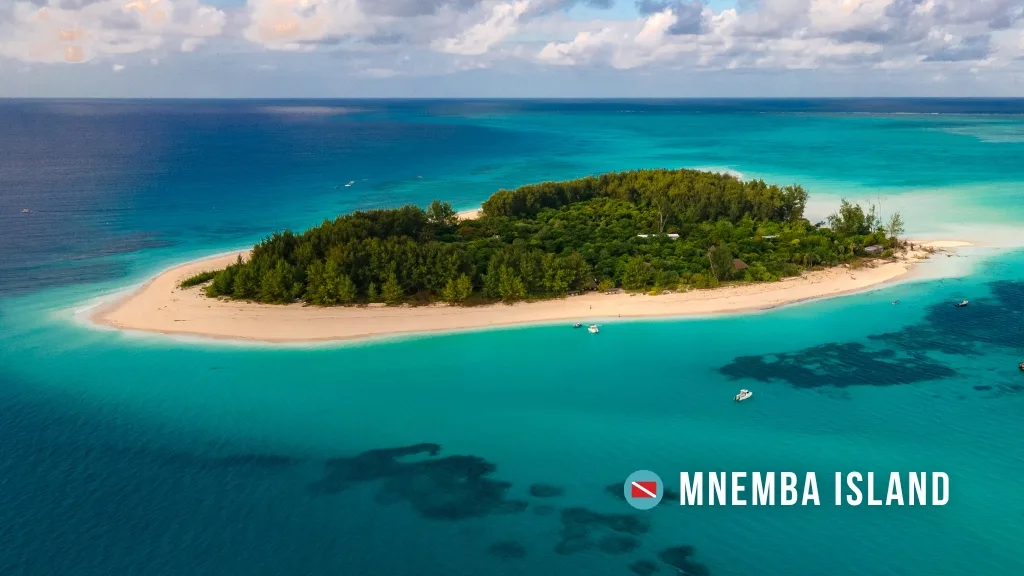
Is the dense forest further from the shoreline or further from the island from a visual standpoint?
the shoreline

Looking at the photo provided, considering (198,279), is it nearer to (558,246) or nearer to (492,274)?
(492,274)

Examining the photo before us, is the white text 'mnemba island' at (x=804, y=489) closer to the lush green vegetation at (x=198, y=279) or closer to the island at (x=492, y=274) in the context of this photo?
the island at (x=492, y=274)

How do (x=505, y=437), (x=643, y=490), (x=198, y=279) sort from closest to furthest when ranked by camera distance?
(x=643, y=490), (x=505, y=437), (x=198, y=279)

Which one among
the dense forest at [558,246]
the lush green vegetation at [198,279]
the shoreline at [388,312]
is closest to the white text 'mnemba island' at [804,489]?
the shoreline at [388,312]

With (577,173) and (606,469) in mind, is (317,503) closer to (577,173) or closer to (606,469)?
(606,469)

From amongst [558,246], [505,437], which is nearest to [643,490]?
[505,437]
